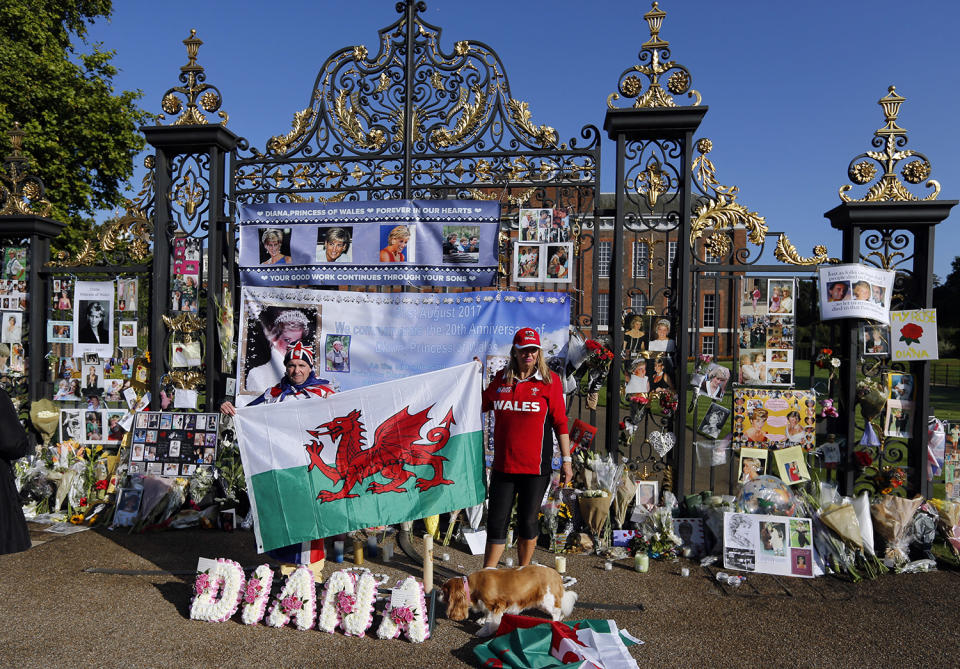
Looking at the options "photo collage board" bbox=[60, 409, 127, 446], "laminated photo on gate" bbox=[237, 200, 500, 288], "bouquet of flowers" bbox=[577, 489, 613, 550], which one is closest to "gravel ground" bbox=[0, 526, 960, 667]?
"bouquet of flowers" bbox=[577, 489, 613, 550]

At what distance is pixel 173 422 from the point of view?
20.6ft

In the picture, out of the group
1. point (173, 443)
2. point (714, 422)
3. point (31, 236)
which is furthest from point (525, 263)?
point (31, 236)

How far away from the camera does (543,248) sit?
5.98 meters

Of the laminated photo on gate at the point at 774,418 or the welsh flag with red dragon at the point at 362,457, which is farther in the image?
the laminated photo on gate at the point at 774,418

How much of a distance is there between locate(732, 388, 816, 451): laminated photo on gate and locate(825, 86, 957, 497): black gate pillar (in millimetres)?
401

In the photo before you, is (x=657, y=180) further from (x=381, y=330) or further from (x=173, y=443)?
(x=173, y=443)

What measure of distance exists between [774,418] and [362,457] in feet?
12.6

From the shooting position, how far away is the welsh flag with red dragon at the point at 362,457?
13.6 ft

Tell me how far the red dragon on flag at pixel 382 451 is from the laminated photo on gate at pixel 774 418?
2987 millimetres

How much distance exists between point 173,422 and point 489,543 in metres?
3.74

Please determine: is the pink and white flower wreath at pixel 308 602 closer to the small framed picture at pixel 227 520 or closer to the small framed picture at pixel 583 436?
the small framed picture at pixel 227 520

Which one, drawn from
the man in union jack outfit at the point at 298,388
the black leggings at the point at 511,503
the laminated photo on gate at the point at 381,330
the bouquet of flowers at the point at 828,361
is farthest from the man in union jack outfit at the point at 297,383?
the bouquet of flowers at the point at 828,361

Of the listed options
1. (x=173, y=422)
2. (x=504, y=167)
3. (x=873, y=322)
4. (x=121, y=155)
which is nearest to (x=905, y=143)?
(x=873, y=322)

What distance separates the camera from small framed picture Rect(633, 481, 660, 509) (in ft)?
18.6
